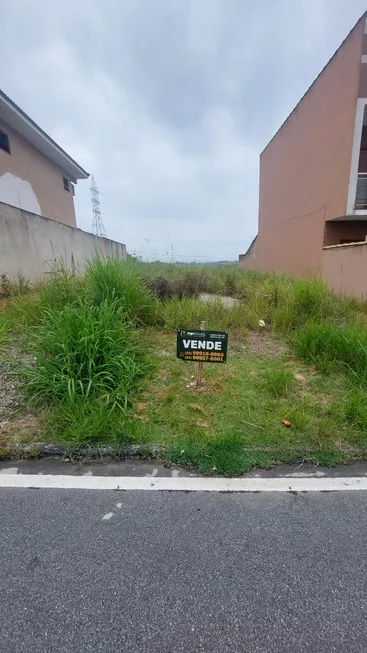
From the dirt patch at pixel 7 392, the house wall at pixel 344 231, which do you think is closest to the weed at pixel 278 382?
the dirt patch at pixel 7 392

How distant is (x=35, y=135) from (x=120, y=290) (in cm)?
837

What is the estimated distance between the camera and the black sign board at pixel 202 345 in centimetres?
254

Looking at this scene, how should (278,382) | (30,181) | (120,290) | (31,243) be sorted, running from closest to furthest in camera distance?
1. (278,382)
2. (120,290)
3. (31,243)
4. (30,181)

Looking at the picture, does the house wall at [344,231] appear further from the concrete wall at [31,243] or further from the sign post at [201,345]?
the sign post at [201,345]

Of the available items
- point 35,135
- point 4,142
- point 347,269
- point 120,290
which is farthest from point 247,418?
point 35,135

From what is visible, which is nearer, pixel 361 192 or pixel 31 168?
pixel 361 192

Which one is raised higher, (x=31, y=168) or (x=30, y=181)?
(x=31, y=168)

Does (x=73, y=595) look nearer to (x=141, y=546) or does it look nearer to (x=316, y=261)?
(x=141, y=546)

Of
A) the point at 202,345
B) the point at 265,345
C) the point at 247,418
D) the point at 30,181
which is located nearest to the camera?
the point at 247,418

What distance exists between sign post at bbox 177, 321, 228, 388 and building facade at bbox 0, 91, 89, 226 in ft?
25.3

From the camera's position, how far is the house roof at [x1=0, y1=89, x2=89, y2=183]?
293 inches

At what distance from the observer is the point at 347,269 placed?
689cm

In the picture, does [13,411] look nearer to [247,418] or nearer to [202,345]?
[202,345]

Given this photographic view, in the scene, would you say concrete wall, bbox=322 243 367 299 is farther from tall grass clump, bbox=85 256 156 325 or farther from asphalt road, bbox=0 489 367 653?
asphalt road, bbox=0 489 367 653
